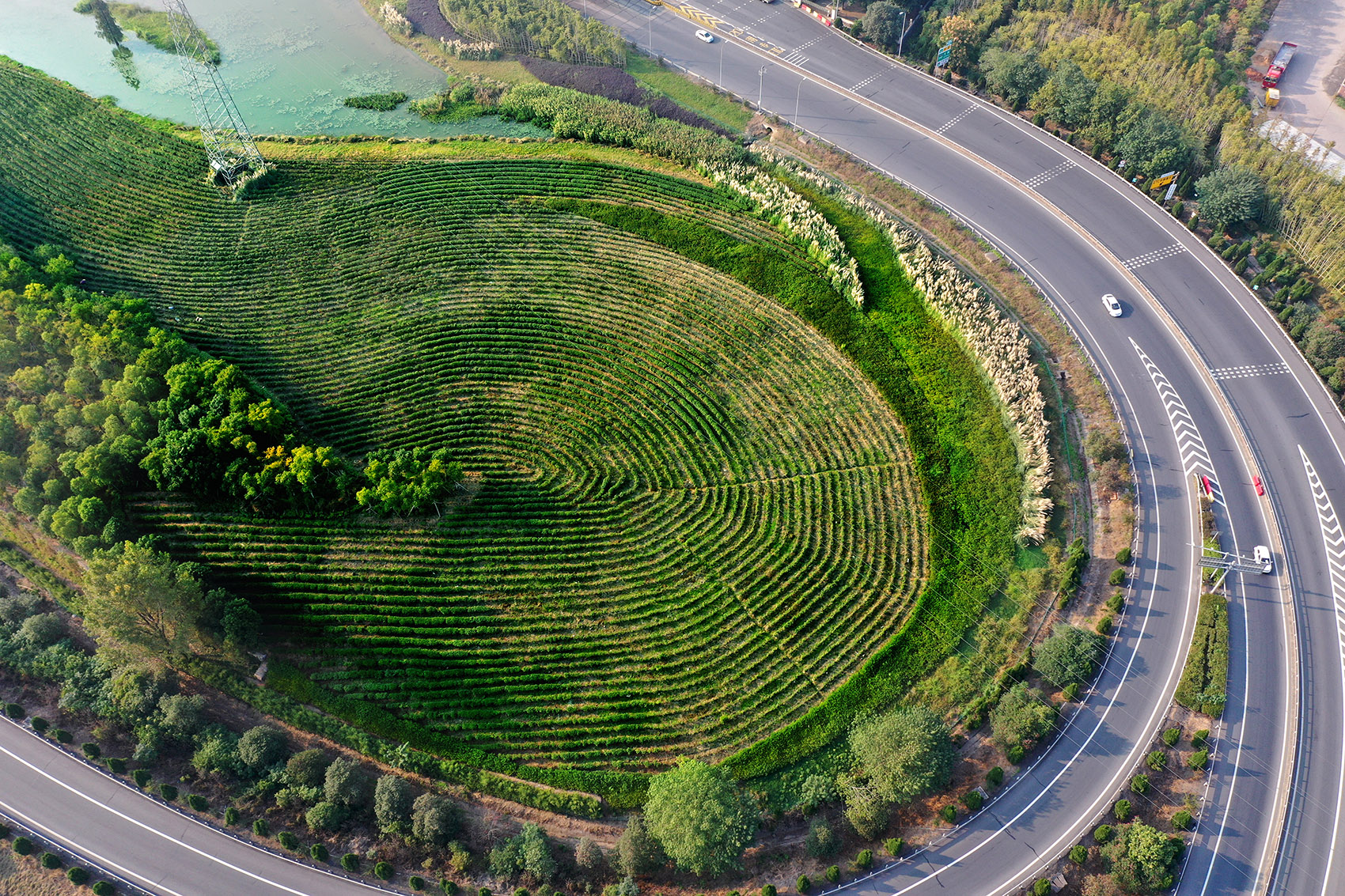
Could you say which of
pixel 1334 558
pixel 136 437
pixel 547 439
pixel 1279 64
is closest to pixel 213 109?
pixel 136 437

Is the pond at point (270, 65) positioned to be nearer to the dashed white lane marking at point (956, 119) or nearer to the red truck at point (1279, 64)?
the dashed white lane marking at point (956, 119)

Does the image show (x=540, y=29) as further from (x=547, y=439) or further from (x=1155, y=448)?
(x=1155, y=448)

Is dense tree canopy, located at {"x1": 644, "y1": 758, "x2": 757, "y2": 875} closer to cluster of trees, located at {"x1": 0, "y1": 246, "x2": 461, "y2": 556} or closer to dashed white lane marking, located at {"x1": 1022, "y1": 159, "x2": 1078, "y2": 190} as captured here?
cluster of trees, located at {"x1": 0, "y1": 246, "x2": 461, "y2": 556}

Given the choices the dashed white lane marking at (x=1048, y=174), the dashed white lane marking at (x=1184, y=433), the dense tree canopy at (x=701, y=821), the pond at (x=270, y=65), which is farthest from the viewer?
the pond at (x=270, y=65)

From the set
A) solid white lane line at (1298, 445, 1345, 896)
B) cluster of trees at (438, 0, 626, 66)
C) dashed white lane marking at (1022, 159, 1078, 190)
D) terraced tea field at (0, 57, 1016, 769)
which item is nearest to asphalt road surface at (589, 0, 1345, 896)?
solid white lane line at (1298, 445, 1345, 896)

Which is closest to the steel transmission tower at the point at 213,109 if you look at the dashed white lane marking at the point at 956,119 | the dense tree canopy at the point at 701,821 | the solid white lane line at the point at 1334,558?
the dashed white lane marking at the point at 956,119
